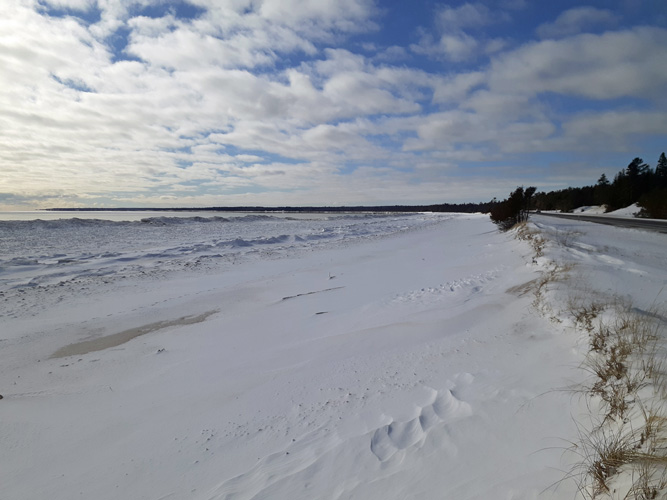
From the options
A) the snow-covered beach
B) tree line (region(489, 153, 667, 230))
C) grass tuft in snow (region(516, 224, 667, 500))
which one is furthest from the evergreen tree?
grass tuft in snow (region(516, 224, 667, 500))

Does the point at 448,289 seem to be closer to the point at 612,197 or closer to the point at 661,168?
the point at 612,197

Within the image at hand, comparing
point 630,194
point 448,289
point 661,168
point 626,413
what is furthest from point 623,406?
point 661,168

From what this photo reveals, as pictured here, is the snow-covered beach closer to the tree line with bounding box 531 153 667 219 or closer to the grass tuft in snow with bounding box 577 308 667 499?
the grass tuft in snow with bounding box 577 308 667 499

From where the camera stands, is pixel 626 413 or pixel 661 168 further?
pixel 661 168

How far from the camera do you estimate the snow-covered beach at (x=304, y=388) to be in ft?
9.39

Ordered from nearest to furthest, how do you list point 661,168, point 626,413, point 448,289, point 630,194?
point 626,413 < point 448,289 < point 630,194 < point 661,168

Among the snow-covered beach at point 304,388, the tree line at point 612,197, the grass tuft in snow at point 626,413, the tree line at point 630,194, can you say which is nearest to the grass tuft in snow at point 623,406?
the grass tuft in snow at point 626,413

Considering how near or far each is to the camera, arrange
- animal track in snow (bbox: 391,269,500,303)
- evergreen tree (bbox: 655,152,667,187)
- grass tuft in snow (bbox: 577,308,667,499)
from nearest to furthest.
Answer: grass tuft in snow (bbox: 577,308,667,499) < animal track in snow (bbox: 391,269,500,303) < evergreen tree (bbox: 655,152,667,187)

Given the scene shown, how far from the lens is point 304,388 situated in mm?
4297

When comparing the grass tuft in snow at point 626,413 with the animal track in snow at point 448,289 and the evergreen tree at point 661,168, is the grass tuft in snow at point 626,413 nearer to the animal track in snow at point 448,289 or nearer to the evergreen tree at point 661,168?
the animal track in snow at point 448,289

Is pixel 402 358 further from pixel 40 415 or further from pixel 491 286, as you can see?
pixel 40 415

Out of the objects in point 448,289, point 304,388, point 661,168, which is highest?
point 661,168

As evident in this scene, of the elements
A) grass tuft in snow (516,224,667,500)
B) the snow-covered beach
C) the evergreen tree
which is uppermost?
the evergreen tree

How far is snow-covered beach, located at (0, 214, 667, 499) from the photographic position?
2863 millimetres
